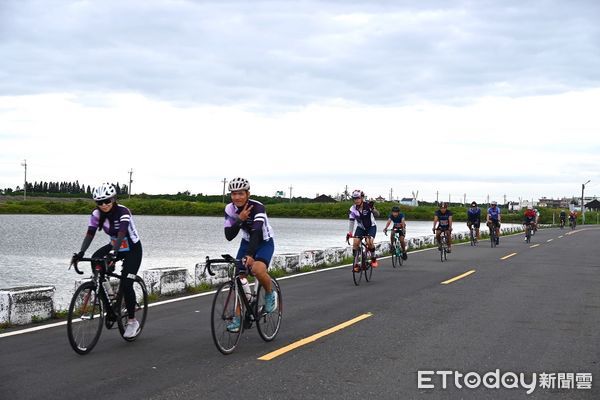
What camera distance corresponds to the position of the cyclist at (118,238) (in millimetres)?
7543

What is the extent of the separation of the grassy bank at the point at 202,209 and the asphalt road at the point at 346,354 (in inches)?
4151

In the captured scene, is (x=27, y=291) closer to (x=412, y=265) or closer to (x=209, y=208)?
(x=412, y=265)

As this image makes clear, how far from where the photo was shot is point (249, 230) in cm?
773

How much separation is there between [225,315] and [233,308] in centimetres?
14

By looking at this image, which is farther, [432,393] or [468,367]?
[468,367]

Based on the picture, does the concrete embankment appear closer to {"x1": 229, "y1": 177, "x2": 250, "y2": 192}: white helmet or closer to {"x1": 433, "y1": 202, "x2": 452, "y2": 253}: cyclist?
{"x1": 433, "y1": 202, "x2": 452, "y2": 253}: cyclist

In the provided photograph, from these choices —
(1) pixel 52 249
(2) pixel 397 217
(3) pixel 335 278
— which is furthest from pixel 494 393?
(1) pixel 52 249

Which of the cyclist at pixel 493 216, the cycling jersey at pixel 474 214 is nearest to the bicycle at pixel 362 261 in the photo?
the cycling jersey at pixel 474 214

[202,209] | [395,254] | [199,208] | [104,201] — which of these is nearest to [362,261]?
[395,254]

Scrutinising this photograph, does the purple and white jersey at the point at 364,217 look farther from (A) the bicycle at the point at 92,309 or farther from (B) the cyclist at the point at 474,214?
(B) the cyclist at the point at 474,214

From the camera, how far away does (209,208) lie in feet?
432

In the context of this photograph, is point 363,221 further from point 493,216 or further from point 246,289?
point 493,216

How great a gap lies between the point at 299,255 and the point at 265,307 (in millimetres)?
10844

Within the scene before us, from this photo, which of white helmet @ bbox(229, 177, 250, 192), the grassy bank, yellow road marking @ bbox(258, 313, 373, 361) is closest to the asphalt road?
yellow road marking @ bbox(258, 313, 373, 361)
